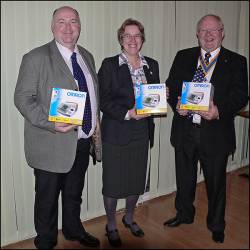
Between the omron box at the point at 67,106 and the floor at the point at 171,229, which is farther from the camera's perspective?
the floor at the point at 171,229

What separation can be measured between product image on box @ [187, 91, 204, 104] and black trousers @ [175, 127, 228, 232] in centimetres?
27

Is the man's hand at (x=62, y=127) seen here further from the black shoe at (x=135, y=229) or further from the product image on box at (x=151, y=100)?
the black shoe at (x=135, y=229)

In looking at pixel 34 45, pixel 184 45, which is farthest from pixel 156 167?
pixel 34 45

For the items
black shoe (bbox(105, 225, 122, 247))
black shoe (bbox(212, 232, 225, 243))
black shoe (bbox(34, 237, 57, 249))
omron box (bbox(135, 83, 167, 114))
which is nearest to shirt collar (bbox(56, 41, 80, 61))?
omron box (bbox(135, 83, 167, 114))

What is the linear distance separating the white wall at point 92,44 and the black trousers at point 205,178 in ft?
2.43

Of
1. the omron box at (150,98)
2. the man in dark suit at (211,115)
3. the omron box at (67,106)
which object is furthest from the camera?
the man in dark suit at (211,115)

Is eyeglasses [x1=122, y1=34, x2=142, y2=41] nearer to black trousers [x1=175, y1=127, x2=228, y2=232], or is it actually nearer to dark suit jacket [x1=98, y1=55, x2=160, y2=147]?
dark suit jacket [x1=98, y1=55, x2=160, y2=147]

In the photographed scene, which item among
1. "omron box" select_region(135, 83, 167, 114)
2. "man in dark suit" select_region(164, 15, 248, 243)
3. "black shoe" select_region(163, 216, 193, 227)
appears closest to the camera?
"omron box" select_region(135, 83, 167, 114)

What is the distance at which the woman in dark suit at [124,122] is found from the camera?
105 inches

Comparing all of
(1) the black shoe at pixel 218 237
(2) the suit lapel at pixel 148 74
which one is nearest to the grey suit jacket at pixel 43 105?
(2) the suit lapel at pixel 148 74

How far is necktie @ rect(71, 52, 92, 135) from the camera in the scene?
2.43 metres

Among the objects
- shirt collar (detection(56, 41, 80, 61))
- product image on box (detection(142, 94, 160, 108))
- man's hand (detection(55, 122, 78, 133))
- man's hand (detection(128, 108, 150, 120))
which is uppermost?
shirt collar (detection(56, 41, 80, 61))

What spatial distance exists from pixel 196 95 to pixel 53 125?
1086 millimetres

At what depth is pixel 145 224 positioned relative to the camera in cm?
329
